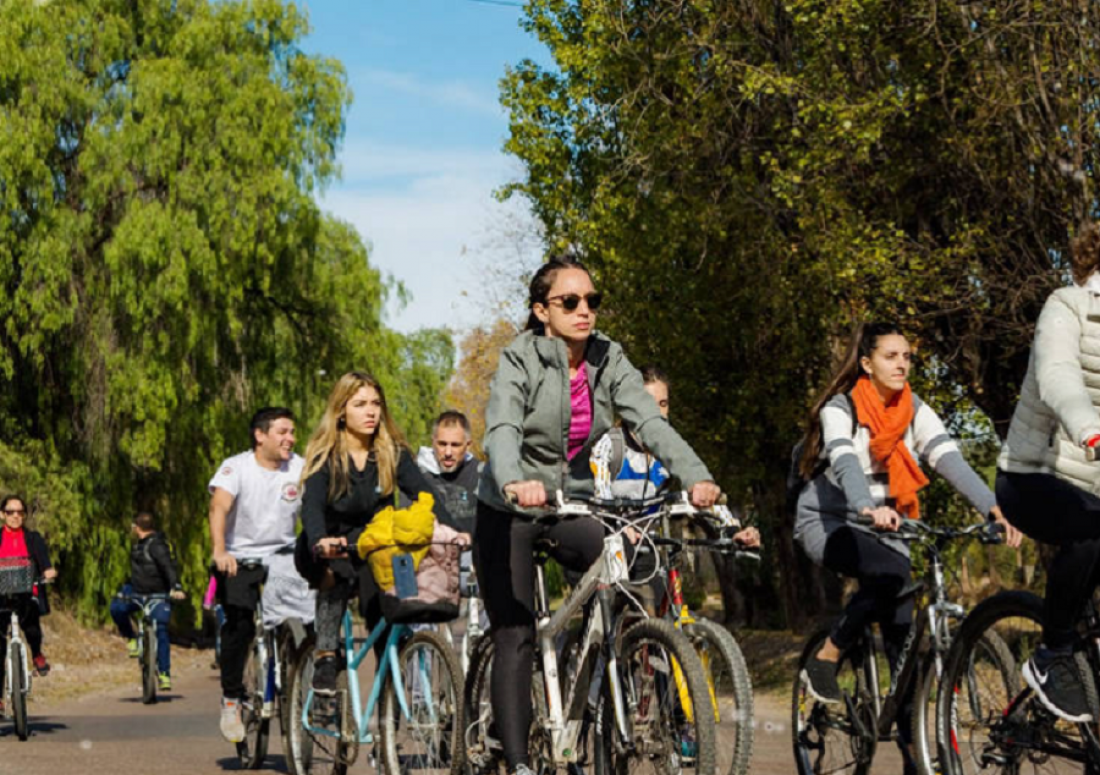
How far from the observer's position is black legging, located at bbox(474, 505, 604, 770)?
6.51 m

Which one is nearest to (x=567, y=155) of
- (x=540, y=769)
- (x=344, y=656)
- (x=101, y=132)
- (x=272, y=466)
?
(x=101, y=132)

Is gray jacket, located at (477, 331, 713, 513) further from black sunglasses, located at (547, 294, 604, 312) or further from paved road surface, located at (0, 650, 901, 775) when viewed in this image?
paved road surface, located at (0, 650, 901, 775)

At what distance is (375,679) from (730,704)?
2645 mm

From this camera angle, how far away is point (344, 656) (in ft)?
28.5

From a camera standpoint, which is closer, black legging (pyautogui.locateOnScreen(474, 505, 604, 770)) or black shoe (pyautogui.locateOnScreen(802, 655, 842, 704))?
black legging (pyautogui.locateOnScreen(474, 505, 604, 770))

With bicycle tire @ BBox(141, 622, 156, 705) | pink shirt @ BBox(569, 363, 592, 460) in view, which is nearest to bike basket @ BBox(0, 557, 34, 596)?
bicycle tire @ BBox(141, 622, 156, 705)

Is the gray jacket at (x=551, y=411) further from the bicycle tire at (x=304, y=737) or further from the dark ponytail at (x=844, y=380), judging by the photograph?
the bicycle tire at (x=304, y=737)

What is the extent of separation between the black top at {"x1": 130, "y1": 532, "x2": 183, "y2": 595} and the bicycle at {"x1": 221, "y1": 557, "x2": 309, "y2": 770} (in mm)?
10075

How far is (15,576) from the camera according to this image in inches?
539

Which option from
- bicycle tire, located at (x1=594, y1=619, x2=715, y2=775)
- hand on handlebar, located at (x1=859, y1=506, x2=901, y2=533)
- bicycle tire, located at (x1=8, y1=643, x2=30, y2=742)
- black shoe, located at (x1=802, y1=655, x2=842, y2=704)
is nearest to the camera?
bicycle tire, located at (x1=594, y1=619, x2=715, y2=775)

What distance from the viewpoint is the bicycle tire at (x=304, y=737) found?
29.0 feet

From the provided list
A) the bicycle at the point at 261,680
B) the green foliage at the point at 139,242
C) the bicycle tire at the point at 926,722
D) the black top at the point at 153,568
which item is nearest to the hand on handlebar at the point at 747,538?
the bicycle tire at the point at 926,722

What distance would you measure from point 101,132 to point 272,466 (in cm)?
1770

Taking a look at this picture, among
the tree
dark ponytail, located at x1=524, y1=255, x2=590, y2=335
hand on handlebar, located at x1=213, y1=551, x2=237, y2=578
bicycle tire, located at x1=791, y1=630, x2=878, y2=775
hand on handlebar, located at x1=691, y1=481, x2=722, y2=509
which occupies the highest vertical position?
the tree
